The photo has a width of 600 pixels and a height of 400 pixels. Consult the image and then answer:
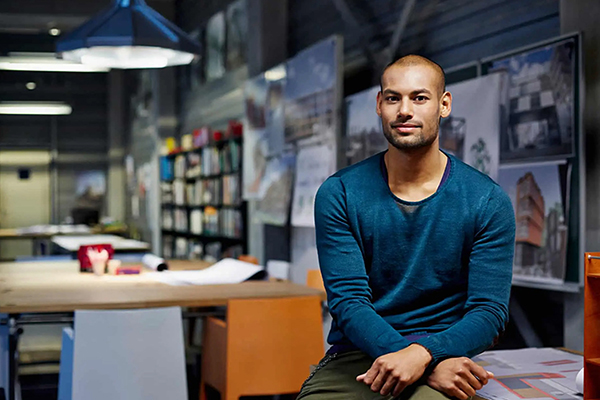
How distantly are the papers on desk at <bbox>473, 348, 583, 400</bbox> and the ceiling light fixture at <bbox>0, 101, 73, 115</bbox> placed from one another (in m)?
13.7

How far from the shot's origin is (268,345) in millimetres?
3428

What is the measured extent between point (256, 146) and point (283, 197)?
37.9 inches

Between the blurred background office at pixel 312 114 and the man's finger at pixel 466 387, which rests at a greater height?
the blurred background office at pixel 312 114

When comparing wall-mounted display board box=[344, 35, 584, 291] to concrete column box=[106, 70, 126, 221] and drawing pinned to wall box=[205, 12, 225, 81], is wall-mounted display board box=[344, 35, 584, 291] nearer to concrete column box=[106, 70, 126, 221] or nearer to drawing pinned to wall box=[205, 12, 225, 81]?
drawing pinned to wall box=[205, 12, 225, 81]

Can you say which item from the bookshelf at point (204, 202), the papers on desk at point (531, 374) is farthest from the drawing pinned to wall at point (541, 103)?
the bookshelf at point (204, 202)

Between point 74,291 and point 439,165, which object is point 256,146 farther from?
point 439,165

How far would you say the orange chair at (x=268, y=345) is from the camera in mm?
3387

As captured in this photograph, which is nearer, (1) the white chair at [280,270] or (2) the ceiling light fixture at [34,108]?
(1) the white chair at [280,270]

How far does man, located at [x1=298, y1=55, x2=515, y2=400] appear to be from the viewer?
213cm

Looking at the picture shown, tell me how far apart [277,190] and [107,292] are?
324cm

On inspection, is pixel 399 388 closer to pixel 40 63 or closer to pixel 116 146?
pixel 40 63

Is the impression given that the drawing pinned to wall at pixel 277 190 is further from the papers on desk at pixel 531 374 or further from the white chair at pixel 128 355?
the papers on desk at pixel 531 374

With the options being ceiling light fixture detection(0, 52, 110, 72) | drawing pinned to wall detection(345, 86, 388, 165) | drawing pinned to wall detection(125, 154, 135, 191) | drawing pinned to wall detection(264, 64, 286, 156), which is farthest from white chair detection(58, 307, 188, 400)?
drawing pinned to wall detection(125, 154, 135, 191)

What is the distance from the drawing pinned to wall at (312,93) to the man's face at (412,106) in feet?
11.2
